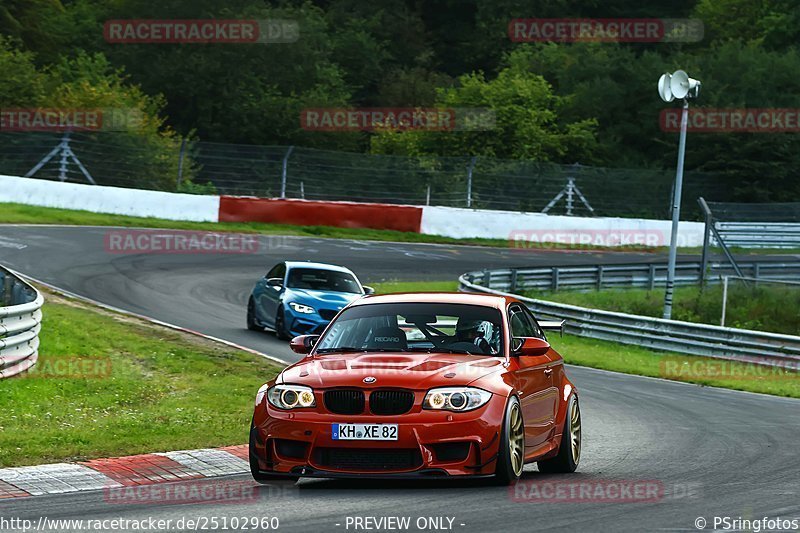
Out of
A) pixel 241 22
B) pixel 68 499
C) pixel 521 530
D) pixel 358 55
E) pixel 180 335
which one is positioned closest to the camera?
pixel 521 530

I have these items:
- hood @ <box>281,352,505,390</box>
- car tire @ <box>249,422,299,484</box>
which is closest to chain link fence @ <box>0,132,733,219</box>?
hood @ <box>281,352,505,390</box>

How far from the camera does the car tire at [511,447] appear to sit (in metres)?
9.02

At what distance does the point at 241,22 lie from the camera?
66312 millimetres

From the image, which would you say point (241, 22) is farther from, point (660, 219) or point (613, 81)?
point (660, 219)

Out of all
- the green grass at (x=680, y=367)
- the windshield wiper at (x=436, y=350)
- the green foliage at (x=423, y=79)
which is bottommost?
the green grass at (x=680, y=367)

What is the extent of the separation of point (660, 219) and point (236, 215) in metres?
15.9

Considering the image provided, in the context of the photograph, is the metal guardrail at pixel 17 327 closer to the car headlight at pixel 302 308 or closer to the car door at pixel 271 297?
the car headlight at pixel 302 308

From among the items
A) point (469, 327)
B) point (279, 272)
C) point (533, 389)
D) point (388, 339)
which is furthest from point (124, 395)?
point (279, 272)

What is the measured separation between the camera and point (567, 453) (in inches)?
419

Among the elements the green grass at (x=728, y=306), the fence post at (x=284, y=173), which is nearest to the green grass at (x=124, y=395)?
the green grass at (x=728, y=306)

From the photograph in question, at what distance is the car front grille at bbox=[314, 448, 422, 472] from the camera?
884cm

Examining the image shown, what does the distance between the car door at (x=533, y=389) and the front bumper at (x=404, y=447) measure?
78cm

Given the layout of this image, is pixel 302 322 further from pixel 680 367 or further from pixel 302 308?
pixel 680 367

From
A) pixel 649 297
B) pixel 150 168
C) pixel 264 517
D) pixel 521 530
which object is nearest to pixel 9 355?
pixel 264 517
